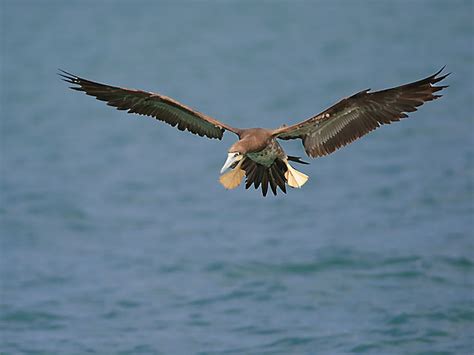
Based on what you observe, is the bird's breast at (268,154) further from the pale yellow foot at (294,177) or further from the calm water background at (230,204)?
the calm water background at (230,204)

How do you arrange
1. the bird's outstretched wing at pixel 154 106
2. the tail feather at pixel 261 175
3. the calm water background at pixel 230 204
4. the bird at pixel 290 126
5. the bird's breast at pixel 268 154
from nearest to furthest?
1. the bird at pixel 290 126
2. the bird's breast at pixel 268 154
3. the tail feather at pixel 261 175
4. the bird's outstretched wing at pixel 154 106
5. the calm water background at pixel 230 204

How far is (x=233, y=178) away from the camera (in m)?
11.5

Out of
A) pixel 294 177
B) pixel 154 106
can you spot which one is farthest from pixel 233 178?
pixel 154 106

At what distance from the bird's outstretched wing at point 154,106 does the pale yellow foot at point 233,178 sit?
1.30ft

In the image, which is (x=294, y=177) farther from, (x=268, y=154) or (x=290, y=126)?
(x=290, y=126)

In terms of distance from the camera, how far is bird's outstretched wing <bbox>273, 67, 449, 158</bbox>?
11234 millimetres

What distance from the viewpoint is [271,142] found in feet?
37.1

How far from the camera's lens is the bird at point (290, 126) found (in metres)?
11.2

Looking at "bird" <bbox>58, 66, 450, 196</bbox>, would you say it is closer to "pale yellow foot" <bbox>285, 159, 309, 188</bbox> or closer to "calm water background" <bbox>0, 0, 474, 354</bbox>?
"pale yellow foot" <bbox>285, 159, 309, 188</bbox>

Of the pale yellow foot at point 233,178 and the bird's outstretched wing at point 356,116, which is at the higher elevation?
the bird's outstretched wing at point 356,116

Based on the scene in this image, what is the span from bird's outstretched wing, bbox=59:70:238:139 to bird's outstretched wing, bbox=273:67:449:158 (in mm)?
830

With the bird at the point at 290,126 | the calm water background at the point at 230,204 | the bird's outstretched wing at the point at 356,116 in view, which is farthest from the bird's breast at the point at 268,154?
the calm water background at the point at 230,204

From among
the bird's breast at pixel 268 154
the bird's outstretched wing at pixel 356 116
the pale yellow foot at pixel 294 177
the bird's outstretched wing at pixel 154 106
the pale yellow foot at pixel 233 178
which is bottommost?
the pale yellow foot at pixel 294 177

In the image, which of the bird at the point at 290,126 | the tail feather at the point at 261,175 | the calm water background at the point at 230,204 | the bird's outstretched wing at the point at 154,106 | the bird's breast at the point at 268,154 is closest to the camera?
the bird at the point at 290,126
